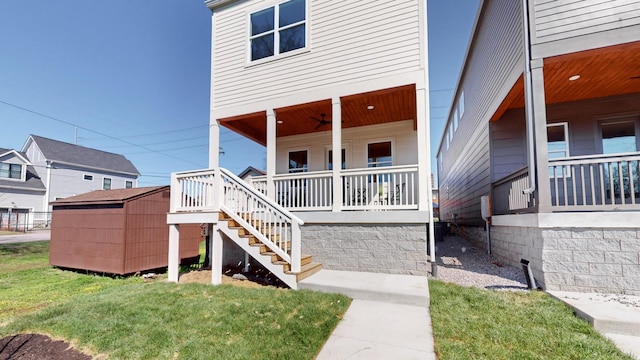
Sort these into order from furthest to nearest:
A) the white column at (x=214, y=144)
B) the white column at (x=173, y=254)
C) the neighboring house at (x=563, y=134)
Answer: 1. the white column at (x=214, y=144)
2. the white column at (x=173, y=254)
3. the neighboring house at (x=563, y=134)

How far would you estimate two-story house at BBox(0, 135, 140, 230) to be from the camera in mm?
20047

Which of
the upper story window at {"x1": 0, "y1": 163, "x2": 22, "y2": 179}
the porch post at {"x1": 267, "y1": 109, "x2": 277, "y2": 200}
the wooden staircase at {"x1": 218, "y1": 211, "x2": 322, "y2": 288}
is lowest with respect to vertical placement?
the wooden staircase at {"x1": 218, "y1": 211, "x2": 322, "y2": 288}

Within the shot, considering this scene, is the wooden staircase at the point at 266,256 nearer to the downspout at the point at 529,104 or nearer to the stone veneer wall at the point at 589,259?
the stone veneer wall at the point at 589,259

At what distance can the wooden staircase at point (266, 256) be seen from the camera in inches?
188

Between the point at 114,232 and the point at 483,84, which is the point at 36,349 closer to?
the point at 114,232

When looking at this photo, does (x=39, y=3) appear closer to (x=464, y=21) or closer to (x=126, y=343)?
(x=126, y=343)

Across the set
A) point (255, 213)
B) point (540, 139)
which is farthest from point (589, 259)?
point (255, 213)

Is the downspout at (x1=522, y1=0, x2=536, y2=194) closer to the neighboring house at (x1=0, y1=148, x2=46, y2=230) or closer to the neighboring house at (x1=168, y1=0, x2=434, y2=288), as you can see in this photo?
the neighboring house at (x1=168, y1=0, x2=434, y2=288)

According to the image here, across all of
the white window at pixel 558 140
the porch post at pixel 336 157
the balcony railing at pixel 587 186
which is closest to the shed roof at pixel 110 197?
the porch post at pixel 336 157

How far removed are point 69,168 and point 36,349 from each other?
2740 centimetres

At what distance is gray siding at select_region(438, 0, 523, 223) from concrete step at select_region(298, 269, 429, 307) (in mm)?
4608

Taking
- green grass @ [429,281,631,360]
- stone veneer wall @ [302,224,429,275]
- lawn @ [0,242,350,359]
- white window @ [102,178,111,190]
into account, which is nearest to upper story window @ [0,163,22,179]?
white window @ [102,178,111,190]

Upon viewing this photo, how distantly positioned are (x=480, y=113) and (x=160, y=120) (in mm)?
36278

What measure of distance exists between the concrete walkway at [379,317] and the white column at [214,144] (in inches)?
159
